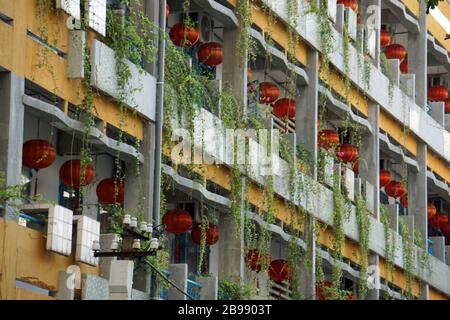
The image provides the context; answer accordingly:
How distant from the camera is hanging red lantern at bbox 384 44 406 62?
1575 inches

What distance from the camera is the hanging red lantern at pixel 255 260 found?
29.1m

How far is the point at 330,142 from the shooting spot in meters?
34.2

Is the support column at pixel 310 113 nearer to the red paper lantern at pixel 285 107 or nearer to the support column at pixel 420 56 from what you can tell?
the red paper lantern at pixel 285 107

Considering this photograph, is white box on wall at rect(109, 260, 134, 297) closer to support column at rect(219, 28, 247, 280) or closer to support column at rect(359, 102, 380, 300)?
support column at rect(219, 28, 247, 280)

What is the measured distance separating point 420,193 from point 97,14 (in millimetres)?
17953

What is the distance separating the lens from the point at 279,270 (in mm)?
31875

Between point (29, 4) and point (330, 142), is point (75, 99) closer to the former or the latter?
point (29, 4)

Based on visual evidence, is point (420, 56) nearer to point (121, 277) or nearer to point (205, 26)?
point (205, 26)

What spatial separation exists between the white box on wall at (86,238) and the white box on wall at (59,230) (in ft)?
0.82

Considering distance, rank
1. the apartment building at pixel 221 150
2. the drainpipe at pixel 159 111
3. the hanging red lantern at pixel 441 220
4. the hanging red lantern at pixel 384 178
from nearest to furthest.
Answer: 1. the apartment building at pixel 221 150
2. the drainpipe at pixel 159 111
3. the hanging red lantern at pixel 384 178
4. the hanging red lantern at pixel 441 220

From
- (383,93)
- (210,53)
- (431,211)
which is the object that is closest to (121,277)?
(210,53)

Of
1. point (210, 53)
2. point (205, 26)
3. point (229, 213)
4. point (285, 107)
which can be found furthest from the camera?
point (285, 107)

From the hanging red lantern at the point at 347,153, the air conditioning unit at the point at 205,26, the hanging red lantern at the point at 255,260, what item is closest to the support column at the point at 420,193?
the hanging red lantern at the point at 347,153
